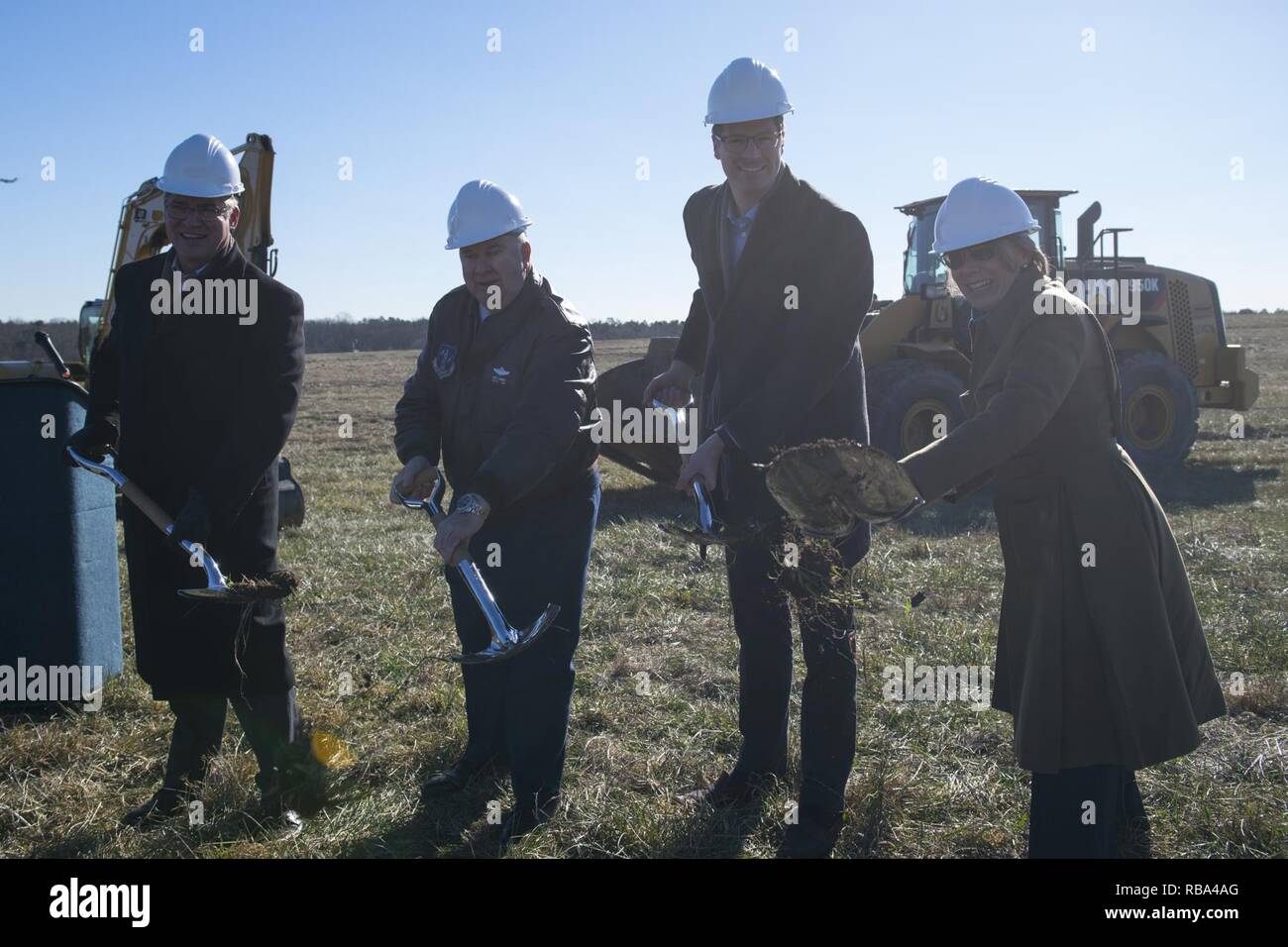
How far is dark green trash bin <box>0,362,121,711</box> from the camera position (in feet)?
14.5

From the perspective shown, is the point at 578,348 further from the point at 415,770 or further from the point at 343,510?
the point at 343,510

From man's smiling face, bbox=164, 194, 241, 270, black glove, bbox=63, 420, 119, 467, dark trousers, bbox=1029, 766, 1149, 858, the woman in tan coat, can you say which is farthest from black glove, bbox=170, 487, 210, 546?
dark trousers, bbox=1029, 766, 1149, 858

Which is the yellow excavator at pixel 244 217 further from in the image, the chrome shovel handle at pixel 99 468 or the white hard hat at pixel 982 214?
the white hard hat at pixel 982 214

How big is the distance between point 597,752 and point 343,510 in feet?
18.9

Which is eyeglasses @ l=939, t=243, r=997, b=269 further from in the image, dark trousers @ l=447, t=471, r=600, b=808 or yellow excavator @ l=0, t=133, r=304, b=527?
yellow excavator @ l=0, t=133, r=304, b=527

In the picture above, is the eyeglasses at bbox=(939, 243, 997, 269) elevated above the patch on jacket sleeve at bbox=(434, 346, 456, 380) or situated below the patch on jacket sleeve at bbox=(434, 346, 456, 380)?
above

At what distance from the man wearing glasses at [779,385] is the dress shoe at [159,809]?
184 cm

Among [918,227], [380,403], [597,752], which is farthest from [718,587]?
[380,403]

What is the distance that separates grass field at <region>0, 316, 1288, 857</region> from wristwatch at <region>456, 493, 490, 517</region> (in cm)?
102

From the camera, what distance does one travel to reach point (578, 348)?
338 cm

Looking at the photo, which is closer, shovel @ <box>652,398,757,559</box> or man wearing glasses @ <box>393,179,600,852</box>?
shovel @ <box>652,398,757,559</box>

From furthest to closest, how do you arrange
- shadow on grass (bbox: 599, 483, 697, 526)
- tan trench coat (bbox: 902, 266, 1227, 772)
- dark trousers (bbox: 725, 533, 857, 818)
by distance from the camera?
shadow on grass (bbox: 599, 483, 697, 526) → dark trousers (bbox: 725, 533, 857, 818) → tan trench coat (bbox: 902, 266, 1227, 772)

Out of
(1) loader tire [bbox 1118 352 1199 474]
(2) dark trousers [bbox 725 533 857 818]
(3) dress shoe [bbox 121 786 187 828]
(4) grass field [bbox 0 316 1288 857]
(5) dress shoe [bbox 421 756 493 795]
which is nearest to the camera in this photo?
(2) dark trousers [bbox 725 533 857 818]

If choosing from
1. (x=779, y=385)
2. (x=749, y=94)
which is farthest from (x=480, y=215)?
(x=779, y=385)
